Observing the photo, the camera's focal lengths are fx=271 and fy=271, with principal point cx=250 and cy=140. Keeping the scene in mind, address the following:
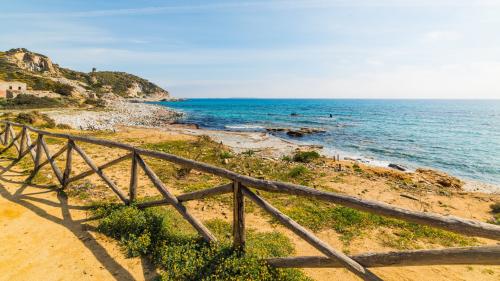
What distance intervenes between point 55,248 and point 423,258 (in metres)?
7.22

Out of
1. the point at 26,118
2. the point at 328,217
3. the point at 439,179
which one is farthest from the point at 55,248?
the point at 26,118

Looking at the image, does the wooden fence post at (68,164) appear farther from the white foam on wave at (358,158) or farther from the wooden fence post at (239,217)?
the white foam on wave at (358,158)

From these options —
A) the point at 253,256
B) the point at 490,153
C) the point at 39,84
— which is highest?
the point at 39,84

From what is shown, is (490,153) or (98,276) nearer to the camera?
(98,276)

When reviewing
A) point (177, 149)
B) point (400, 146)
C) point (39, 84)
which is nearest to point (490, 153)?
point (400, 146)

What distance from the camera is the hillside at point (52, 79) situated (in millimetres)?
72125

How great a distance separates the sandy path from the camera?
5.35m

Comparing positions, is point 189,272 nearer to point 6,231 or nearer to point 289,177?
point 6,231

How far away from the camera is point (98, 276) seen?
530cm

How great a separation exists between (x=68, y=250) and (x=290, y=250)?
5136mm

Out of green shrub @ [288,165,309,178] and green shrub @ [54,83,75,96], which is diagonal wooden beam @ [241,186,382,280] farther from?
green shrub @ [54,83,75,96]

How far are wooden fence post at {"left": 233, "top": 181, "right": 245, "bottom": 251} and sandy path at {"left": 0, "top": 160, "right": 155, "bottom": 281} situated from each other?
1.81 m

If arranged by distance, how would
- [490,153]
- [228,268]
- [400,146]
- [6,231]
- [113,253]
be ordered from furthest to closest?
[400,146]
[490,153]
[6,231]
[113,253]
[228,268]

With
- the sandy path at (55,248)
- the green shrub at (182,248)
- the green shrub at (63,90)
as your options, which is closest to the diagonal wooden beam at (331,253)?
the green shrub at (182,248)
